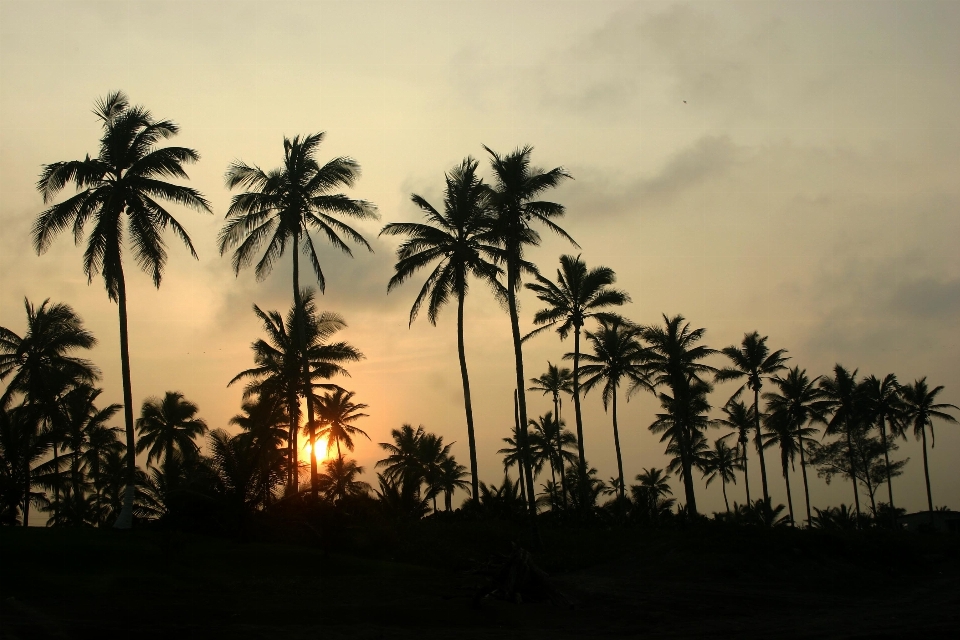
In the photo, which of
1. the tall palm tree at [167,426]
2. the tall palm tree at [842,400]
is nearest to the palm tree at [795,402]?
the tall palm tree at [842,400]

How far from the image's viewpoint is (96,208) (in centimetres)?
2614

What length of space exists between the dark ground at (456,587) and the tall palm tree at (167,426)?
2546 cm

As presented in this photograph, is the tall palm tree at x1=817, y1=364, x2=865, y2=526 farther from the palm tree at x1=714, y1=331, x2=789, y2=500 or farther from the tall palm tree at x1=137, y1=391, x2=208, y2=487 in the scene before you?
the tall palm tree at x1=137, y1=391, x2=208, y2=487

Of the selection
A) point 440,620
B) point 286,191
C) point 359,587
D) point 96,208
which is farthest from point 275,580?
point 286,191

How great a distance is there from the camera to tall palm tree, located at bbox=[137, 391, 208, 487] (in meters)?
50.3

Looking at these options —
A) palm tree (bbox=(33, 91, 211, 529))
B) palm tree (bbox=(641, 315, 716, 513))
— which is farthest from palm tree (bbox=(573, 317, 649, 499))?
palm tree (bbox=(33, 91, 211, 529))

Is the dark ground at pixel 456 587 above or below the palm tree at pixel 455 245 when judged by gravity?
below

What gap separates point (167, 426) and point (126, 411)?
27.0 m

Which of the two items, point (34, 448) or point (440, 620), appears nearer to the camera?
point (440, 620)

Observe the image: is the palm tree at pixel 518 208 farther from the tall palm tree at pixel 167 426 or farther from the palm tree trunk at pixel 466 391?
the tall palm tree at pixel 167 426

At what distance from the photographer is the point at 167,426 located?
50625 millimetres

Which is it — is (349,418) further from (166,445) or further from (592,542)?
(592,542)

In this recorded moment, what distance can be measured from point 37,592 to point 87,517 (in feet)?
107

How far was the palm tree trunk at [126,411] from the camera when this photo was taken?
81.1 ft
